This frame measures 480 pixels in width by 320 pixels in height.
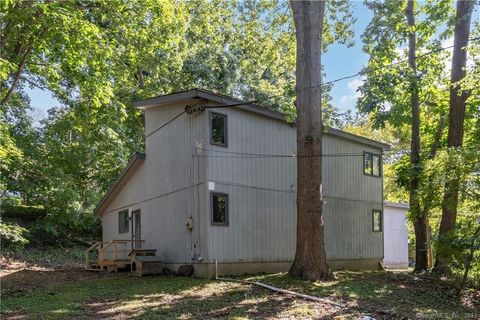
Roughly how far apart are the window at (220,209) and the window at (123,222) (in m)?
6.18

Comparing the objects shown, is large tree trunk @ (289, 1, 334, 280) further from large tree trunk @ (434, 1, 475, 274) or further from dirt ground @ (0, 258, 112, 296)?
dirt ground @ (0, 258, 112, 296)

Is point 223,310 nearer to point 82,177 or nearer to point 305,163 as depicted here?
point 305,163

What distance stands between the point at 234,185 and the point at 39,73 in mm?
7595

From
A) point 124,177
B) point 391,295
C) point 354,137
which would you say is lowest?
point 391,295

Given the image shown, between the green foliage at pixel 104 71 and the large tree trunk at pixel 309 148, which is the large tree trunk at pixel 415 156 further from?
the large tree trunk at pixel 309 148

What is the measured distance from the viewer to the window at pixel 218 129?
1281 cm

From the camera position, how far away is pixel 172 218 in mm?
14008

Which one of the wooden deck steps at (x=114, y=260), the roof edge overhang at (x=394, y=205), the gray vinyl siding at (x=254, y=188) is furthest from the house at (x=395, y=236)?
the wooden deck steps at (x=114, y=260)

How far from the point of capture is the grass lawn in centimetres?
820

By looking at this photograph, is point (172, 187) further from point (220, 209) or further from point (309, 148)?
point (309, 148)

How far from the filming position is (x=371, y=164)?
18.0 meters

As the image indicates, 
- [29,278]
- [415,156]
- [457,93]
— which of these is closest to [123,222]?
[29,278]

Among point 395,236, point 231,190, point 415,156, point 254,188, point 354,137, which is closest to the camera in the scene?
point 231,190

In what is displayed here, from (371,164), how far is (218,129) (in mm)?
7609
